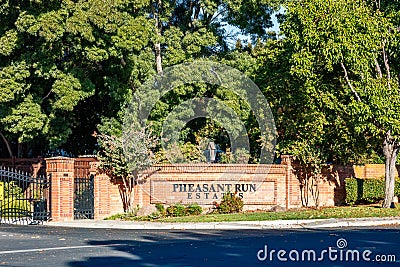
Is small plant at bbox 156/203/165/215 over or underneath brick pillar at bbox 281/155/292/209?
underneath

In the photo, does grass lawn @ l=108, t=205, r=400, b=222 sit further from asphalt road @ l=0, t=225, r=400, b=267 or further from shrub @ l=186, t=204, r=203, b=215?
asphalt road @ l=0, t=225, r=400, b=267

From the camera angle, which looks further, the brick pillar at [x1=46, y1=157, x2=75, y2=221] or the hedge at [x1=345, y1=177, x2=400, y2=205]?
the hedge at [x1=345, y1=177, x2=400, y2=205]

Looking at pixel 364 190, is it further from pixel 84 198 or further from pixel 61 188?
pixel 61 188

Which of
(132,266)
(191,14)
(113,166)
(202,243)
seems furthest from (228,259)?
(191,14)

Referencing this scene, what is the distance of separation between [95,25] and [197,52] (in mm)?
6400

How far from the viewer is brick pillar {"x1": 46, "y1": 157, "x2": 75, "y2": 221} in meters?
23.7

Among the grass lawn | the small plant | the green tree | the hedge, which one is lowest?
the grass lawn

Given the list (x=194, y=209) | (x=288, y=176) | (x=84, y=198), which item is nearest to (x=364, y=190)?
(x=288, y=176)

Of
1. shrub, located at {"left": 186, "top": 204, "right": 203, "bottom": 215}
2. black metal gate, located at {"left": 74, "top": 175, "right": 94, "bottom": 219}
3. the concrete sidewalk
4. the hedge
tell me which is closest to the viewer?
the concrete sidewalk

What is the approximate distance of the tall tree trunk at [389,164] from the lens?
26375 millimetres

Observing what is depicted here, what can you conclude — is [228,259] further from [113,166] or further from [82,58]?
[82,58]

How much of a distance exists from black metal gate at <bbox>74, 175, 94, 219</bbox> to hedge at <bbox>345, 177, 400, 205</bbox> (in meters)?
10.5

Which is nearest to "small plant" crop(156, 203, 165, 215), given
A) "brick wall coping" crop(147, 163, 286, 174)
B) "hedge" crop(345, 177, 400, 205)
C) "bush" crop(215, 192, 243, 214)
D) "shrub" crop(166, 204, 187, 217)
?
"shrub" crop(166, 204, 187, 217)

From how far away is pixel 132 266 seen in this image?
41.9 feet
